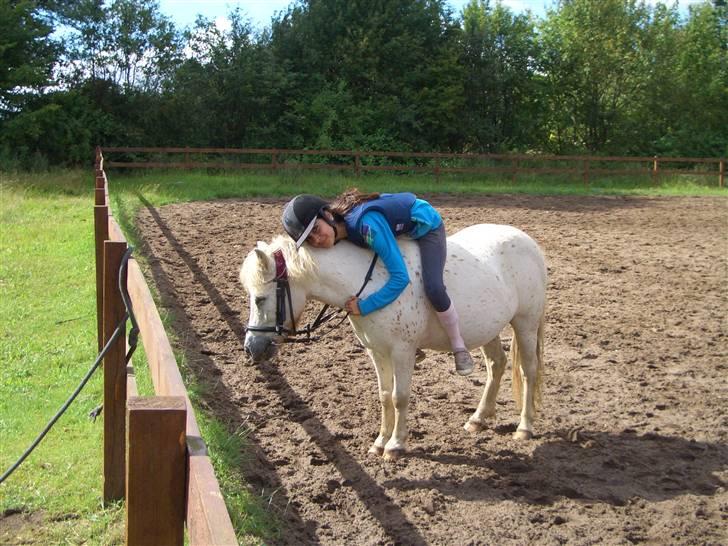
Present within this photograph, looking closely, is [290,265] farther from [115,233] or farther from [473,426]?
[473,426]

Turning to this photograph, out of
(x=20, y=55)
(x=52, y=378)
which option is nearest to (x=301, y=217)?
(x=52, y=378)

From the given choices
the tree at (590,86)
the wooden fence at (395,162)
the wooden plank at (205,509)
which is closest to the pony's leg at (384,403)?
the wooden plank at (205,509)

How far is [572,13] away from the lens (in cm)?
3716

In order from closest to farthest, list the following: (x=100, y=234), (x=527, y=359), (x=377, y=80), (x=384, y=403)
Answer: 1. (x=384, y=403)
2. (x=527, y=359)
3. (x=100, y=234)
4. (x=377, y=80)

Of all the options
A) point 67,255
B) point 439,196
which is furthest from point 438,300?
point 439,196

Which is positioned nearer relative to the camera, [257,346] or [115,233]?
[257,346]

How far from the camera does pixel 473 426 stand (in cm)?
543

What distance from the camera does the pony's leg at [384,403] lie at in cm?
498

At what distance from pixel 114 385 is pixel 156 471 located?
222 centimetres

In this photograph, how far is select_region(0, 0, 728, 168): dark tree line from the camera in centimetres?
2594

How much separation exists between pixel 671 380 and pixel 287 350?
3.44 m

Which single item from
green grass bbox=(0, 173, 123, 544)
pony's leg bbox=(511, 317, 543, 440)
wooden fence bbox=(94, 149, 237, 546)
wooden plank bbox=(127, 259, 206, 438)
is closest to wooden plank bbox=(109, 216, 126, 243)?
wooden plank bbox=(127, 259, 206, 438)

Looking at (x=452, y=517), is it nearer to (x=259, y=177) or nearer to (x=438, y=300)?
(x=438, y=300)

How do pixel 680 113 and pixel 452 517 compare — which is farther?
pixel 680 113
